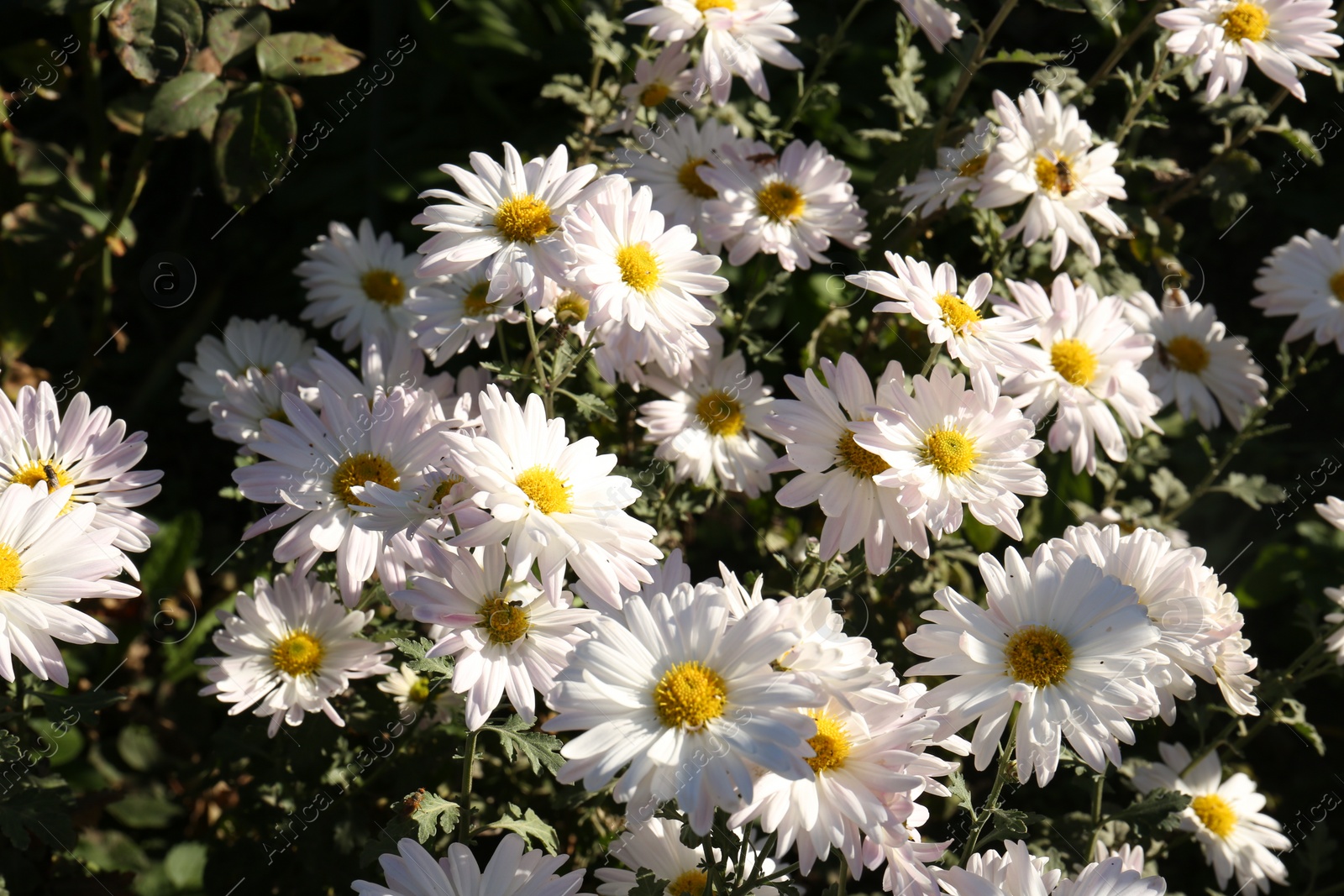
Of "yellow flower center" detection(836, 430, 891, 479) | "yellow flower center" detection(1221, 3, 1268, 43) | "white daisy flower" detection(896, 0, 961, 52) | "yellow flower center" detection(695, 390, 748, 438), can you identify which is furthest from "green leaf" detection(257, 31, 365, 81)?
"yellow flower center" detection(1221, 3, 1268, 43)

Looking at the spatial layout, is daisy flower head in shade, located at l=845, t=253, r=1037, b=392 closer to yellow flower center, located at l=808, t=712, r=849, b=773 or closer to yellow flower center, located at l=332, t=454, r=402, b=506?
yellow flower center, located at l=808, t=712, r=849, b=773

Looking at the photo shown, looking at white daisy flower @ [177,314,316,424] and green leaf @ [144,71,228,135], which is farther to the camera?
white daisy flower @ [177,314,316,424]

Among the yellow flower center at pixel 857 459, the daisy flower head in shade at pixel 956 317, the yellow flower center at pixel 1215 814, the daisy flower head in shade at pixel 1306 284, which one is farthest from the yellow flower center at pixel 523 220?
the daisy flower head in shade at pixel 1306 284

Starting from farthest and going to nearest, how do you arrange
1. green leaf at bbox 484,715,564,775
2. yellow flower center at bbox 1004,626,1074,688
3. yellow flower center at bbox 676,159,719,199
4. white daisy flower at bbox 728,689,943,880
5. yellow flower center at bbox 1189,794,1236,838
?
yellow flower center at bbox 676,159,719,199 < yellow flower center at bbox 1189,794,1236,838 < green leaf at bbox 484,715,564,775 < yellow flower center at bbox 1004,626,1074,688 < white daisy flower at bbox 728,689,943,880

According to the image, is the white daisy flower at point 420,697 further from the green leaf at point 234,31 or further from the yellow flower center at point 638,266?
the green leaf at point 234,31

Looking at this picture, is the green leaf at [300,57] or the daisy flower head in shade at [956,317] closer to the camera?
the daisy flower head in shade at [956,317]

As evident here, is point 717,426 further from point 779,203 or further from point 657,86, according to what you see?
point 657,86

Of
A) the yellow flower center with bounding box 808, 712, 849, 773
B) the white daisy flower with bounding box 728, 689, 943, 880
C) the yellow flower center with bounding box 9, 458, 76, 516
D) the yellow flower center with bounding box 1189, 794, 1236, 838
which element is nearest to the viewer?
the white daisy flower with bounding box 728, 689, 943, 880
